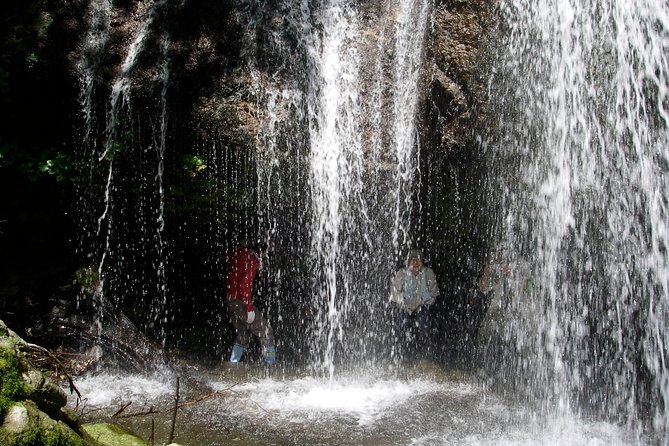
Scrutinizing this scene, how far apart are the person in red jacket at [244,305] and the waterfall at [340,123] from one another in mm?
625

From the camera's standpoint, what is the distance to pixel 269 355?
6.88m

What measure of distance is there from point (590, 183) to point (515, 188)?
844 millimetres

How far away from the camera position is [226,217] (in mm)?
7168

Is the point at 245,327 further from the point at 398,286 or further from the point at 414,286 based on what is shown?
the point at 414,286

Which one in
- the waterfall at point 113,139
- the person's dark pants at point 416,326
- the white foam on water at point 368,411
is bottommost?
the white foam on water at point 368,411

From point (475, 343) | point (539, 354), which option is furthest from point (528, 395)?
point (475, 343)

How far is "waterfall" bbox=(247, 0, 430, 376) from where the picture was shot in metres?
6.54

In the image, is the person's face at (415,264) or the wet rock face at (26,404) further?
the person's face at (415,264)

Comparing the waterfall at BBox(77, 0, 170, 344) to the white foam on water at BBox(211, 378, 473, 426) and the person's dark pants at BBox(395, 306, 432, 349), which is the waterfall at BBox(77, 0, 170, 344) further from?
the person's dark pants at BBox(395, 306, 432, 349)

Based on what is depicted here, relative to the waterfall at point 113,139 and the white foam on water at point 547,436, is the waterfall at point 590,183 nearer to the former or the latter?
the white foam on water at point 547,436

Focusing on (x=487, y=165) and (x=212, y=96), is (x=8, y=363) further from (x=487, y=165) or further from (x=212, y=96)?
(x=487, y=165)

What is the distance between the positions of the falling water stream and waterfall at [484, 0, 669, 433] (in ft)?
0.06

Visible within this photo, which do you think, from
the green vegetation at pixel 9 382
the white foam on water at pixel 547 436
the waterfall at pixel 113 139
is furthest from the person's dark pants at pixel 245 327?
the green vegetation at pixel 9 382

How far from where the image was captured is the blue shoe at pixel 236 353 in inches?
276
